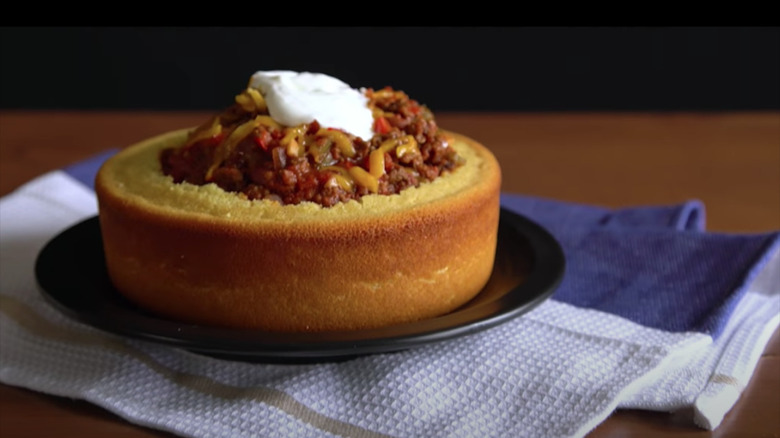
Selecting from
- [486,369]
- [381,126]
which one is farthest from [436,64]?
[486,369]

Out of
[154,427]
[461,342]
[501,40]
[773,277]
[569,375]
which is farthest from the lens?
[501,40]

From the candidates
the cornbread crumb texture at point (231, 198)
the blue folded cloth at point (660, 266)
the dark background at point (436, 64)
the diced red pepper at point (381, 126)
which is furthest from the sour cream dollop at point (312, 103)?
the dark background at point (436, 64)

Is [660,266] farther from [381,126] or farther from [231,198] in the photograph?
[231,198]

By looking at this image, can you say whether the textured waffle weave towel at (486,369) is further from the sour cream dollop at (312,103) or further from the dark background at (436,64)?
the dark background at (436,64)

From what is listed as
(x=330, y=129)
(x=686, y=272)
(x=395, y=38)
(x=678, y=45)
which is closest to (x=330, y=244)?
(x=330, y=129)

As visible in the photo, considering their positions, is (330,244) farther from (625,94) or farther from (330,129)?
(625,94)
